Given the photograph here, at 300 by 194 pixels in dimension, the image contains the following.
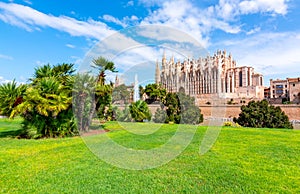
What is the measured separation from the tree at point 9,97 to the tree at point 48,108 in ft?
1.48

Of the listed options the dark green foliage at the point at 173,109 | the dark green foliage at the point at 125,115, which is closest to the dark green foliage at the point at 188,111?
the dark green foliage at the point at 173,109

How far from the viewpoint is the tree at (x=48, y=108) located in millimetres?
8188

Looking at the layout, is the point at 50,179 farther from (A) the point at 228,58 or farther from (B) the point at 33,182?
(A) the point at 228,58

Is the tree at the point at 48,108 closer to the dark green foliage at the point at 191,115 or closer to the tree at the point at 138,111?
the tree at the point at 138,111

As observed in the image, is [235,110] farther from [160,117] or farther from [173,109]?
[160,117]

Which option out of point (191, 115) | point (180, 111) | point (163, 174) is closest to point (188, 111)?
point (191, 115)

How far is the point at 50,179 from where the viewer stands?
382cm

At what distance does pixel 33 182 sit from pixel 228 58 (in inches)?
2393

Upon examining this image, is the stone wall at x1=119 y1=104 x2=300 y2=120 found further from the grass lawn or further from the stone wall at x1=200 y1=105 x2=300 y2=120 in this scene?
the grass lawn

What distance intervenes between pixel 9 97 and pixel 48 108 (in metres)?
2.01

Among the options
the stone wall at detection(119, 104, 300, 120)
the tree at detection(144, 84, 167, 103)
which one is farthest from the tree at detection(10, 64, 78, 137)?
the tree at detection(144, 84, 167, 103)

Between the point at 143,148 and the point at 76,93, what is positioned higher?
the point at 76,93

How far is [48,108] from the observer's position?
26.5ft

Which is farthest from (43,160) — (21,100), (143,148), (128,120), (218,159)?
(128,120)
